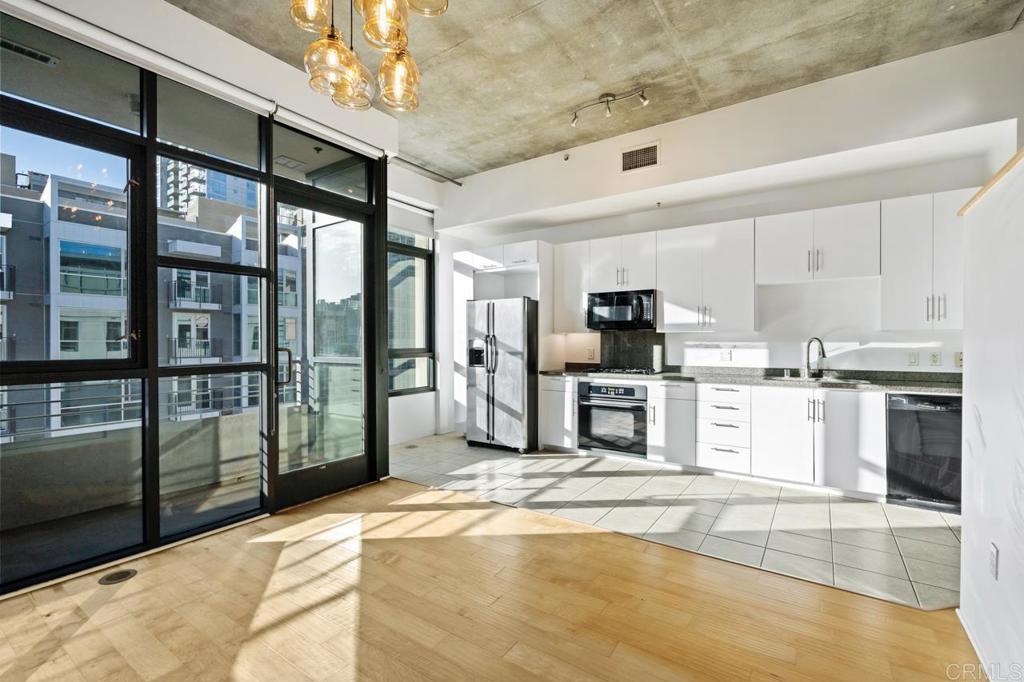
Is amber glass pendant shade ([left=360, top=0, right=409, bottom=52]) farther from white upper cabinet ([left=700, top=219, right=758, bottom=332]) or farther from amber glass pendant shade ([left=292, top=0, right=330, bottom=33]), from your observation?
A: white upper cabinet ([left=700, top=219, right=758, bottom=332])

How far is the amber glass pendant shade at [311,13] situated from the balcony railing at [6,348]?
2.11 meters

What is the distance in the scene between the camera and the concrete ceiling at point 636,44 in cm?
279

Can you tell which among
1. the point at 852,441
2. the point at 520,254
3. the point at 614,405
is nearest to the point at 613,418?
the point at 614,405

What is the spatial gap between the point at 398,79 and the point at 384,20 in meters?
0.26

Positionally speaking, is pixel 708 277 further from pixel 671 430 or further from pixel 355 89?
pixel 355 89

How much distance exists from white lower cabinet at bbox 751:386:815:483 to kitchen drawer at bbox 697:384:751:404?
0.06 meters

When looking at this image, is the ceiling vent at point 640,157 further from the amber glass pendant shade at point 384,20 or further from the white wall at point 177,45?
the amber glass pendant shade at point 384,20

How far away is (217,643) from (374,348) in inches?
97.7

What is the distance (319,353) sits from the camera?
374 centimetres

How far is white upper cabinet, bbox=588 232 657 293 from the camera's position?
4781 mm

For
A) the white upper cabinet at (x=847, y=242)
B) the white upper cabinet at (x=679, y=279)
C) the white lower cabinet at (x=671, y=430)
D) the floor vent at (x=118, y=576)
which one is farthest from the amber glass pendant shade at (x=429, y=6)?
the white lower cabinet at (x=671, y=430)

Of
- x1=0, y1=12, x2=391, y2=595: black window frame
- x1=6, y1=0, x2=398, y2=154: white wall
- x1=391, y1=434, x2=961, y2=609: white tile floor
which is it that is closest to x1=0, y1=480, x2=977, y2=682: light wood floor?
x1=391, y1=434, x2=961, y2=609: white tile floor

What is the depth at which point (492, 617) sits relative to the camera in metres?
2.12

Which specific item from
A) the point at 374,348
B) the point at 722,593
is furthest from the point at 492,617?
the point at 374,348
